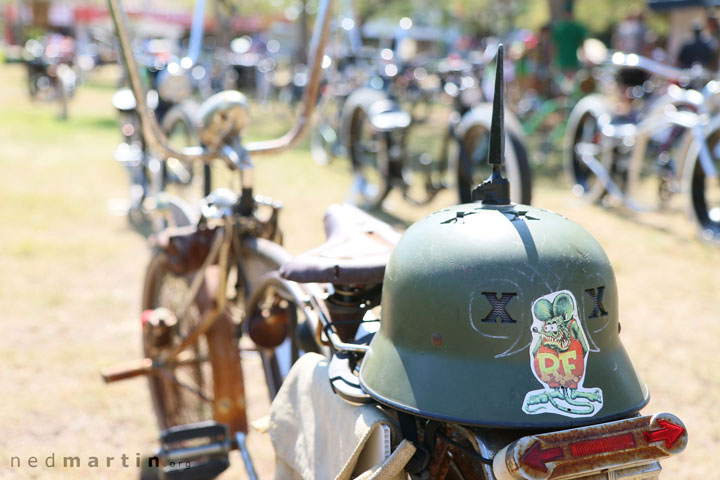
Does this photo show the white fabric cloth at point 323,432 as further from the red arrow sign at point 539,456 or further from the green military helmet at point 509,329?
the red arrow sign at point 539,456

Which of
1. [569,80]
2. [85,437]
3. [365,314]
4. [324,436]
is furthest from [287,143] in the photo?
[569,80]

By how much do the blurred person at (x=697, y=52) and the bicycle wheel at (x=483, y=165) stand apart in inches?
175

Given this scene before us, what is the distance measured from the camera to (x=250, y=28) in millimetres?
44375

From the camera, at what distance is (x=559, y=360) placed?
1.33m

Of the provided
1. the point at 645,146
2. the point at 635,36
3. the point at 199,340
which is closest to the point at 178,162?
the point at 199,340

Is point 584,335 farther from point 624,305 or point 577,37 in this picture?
point 577,37

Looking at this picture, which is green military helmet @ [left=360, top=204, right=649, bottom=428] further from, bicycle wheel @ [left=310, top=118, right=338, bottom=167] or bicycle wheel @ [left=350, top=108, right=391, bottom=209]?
bicycle wheel @ [left=310, top=118, right=338, bottom=167]

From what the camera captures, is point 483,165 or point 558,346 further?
point 483,165

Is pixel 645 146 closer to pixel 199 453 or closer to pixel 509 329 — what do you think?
pixel 199 453

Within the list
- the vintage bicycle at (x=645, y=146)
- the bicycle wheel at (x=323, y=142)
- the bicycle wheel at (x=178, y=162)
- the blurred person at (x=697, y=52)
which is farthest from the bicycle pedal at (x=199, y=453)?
the blurred person at (x=697, y=52)

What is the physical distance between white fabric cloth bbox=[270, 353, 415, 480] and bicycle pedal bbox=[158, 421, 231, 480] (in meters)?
0.66

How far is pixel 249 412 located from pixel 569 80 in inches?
375

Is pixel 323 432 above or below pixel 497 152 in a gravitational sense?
below

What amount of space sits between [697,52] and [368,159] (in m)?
5.11
